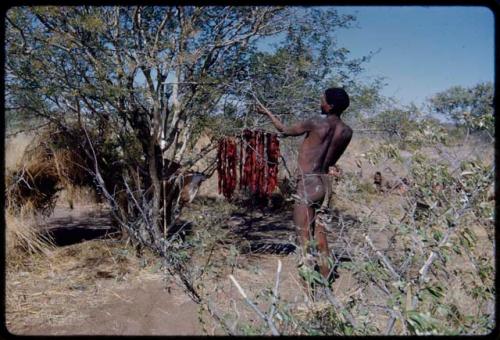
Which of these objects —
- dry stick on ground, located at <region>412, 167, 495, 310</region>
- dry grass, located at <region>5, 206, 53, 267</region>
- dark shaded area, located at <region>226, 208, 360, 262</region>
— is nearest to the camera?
dry stick on ground, located at <region>412, 167, 495, 310</region>

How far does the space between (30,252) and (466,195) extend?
4.66 m

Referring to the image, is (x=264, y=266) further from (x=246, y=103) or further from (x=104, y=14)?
(x=104, y=14)

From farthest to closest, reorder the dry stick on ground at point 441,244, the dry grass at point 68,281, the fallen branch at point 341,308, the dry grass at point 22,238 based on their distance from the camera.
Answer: the dry grass at point 22,238 → the dry grass at point 68,281 → the fallen branch at point 341,308 → the dry stick on ground at point 441,244

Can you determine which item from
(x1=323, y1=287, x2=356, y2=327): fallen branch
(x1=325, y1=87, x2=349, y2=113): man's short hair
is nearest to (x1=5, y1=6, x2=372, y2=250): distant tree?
(x1=325, y1=87, x2=349, y2=113): man's short hair

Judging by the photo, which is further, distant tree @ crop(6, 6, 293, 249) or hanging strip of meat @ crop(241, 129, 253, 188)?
hanging strip of meat @ crop(241, 129, 253, 188)

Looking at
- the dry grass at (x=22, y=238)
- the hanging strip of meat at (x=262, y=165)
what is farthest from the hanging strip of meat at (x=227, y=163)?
the dry grass at (x=22, y=238)

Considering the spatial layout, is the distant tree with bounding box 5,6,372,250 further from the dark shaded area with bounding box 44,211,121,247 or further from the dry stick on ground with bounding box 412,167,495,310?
the dry stick on ground with bounding box 412,167,495,310

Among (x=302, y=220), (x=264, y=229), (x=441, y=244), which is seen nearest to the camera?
(x=441, y=244)

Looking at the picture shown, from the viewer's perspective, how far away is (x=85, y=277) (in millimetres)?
5320

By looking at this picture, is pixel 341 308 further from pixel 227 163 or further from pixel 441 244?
pixel 227 163

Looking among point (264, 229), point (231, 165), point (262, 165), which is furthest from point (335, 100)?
point (264, 229)

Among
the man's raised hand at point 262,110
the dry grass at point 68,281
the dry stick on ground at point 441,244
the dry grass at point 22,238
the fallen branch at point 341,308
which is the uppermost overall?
the man's raised hand at point 262,110

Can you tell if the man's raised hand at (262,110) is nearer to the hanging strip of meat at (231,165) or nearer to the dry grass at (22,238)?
the hanging strip of meat at (231,165)
